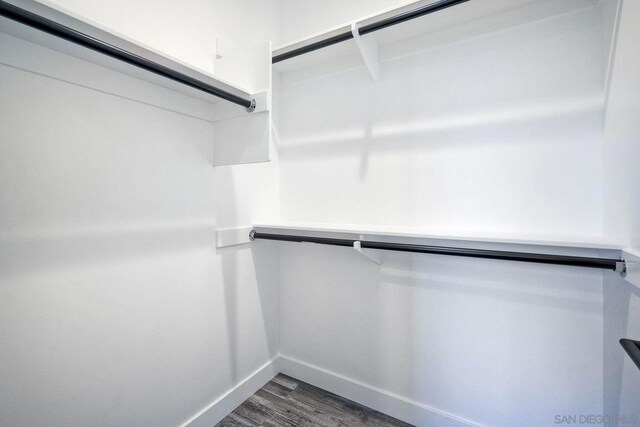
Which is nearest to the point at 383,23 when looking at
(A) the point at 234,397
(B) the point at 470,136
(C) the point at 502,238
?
(B) the point at 470,136

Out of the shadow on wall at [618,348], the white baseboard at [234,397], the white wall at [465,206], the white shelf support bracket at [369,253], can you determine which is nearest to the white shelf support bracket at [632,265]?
the shadow on wall at [618,348]

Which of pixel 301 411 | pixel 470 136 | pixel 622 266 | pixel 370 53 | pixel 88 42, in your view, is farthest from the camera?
pixel 301 411

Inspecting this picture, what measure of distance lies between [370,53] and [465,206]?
92 cm

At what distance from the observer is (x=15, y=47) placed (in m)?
0.81

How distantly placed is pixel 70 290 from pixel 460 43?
1.92m

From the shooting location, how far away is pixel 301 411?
154 cm

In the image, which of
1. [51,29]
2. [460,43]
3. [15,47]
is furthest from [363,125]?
[15,47]

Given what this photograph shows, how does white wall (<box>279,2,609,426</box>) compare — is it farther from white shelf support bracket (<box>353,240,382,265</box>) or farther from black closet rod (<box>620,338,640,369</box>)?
black closet rod (<box>620,338,640,369</box>)

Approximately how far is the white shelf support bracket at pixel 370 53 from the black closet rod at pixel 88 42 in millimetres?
707

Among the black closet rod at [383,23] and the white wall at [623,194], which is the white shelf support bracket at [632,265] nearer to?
the white wall at [623,194]

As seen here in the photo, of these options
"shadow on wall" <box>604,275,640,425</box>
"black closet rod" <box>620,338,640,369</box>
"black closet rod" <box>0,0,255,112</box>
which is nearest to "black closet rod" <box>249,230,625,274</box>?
"shadow on wall" <box>604,275,640,425</box>

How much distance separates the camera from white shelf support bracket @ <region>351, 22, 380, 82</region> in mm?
1319

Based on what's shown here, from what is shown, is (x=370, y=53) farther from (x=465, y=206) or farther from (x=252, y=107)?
(x=465, y=206)

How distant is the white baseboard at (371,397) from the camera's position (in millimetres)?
1394
